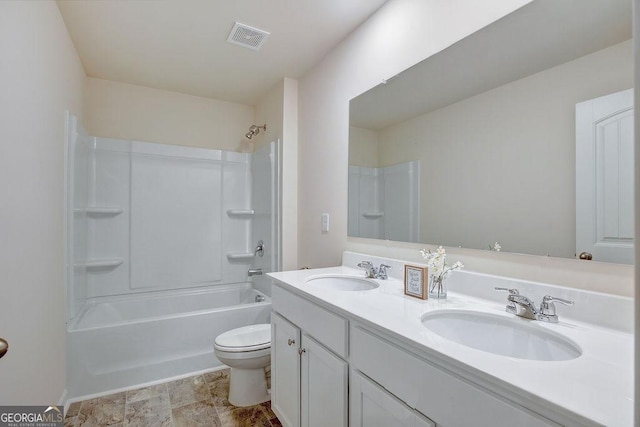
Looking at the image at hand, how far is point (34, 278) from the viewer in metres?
1.46

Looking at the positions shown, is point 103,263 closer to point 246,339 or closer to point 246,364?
point 246,339

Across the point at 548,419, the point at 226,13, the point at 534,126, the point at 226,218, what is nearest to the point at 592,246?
the point at 534,126

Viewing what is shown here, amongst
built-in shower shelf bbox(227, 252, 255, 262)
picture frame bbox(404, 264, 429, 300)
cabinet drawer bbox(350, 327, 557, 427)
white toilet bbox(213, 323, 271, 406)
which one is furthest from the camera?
built-in shower shelf bbox(227, 252, 255, 262)

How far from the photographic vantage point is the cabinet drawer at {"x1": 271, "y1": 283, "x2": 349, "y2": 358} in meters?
1.15

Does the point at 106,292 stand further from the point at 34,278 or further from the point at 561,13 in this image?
the point at 561,13

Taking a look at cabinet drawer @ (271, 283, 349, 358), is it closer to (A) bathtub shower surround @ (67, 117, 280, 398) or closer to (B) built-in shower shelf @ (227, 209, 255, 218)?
(A) bathtub shower surround @ (67, 117, 280, 398)

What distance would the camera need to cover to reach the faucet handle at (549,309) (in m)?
0.96

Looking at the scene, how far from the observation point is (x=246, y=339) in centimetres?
205

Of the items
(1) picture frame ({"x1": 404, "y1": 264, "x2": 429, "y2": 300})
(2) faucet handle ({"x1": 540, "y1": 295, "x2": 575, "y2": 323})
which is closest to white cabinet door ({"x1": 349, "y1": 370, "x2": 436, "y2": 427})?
(1) picture frame ({"x1": 404, "y1": 264, "x2": 429, "y2": 300})

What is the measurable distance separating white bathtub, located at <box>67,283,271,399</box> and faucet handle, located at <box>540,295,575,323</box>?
2.09 metres

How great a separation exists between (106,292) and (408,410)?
284 cm

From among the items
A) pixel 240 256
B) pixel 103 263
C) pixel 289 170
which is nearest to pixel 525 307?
pixel 289 170

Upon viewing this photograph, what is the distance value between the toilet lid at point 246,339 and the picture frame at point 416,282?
1118 mm

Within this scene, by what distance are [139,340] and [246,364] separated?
0.91 m
